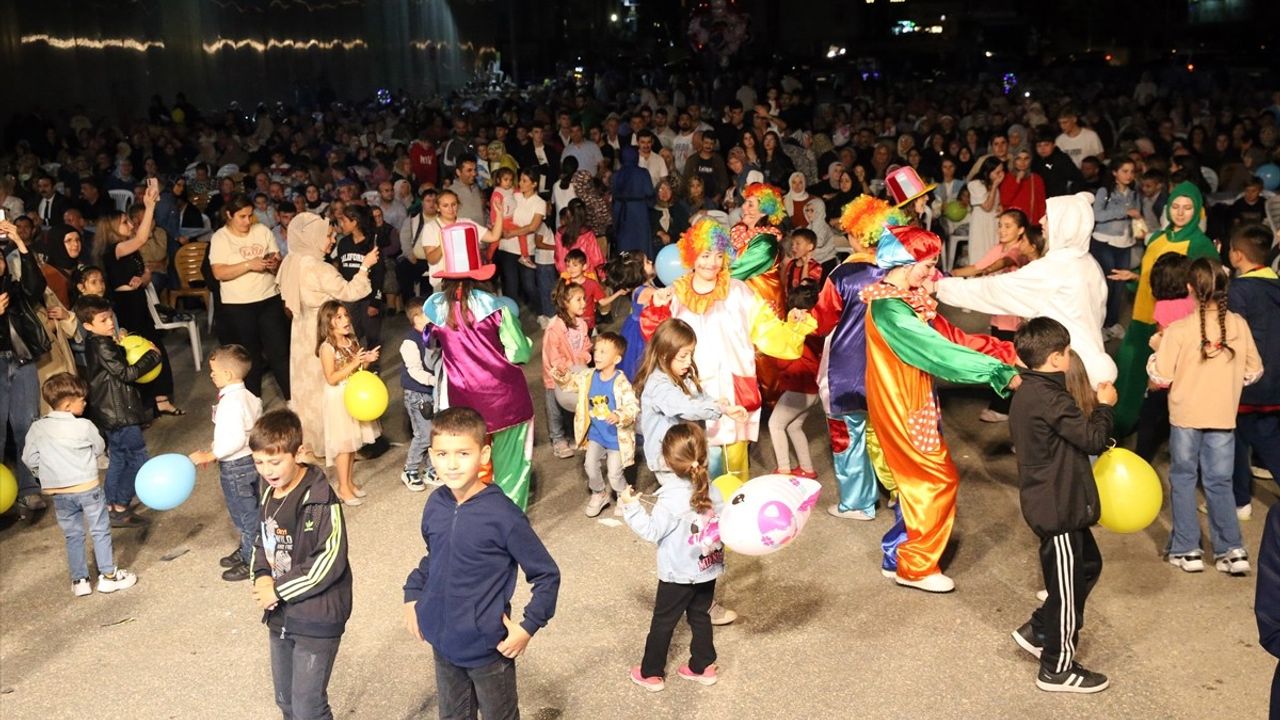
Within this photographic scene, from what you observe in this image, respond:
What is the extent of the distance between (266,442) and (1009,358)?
11.3 ft

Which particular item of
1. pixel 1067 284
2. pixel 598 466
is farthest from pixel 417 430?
pixel 1067 284

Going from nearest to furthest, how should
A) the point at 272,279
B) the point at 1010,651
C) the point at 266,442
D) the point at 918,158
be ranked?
the point at 266,442 → the point at 1010,651 → the point at 272,279 → the point at 918,158

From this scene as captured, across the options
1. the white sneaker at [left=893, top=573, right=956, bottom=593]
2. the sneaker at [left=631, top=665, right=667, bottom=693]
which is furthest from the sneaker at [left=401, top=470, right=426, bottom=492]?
the white sneaker at [left=893, top=573, right=956, bottom=593]

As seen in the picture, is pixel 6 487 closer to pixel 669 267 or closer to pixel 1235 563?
pixel 669 267

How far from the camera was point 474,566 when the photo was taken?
13.2 feet

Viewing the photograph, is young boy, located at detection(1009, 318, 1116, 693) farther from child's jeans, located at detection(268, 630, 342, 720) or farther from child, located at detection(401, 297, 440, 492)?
child, located at detection(401, 297, 440, 492)

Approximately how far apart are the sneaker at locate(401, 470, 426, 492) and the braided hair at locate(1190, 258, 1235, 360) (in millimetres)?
4587

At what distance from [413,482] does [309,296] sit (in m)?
1.36

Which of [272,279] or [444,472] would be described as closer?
[444,472]

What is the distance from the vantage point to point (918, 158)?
46.8ft

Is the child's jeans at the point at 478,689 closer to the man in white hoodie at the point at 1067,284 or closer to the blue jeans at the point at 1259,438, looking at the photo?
the man in white hoodie at the point at 1067,284

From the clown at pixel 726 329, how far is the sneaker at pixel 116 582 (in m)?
3.17

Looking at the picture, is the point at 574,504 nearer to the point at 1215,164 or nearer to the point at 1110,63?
the point at 1215,164

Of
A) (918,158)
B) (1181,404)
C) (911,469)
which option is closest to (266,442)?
(911,469)
